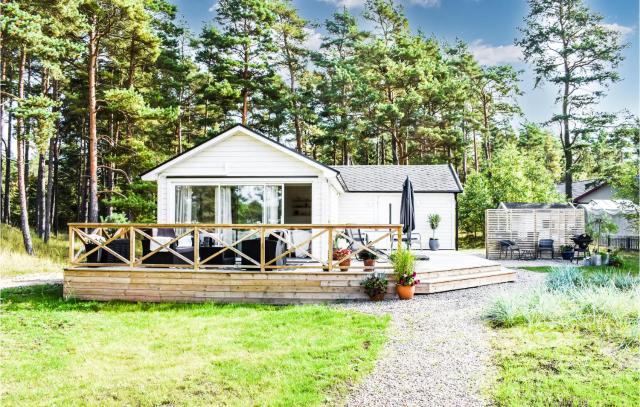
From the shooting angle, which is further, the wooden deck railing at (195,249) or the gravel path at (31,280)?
the gravel path at (31,280)

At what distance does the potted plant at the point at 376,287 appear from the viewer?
27.3 feet

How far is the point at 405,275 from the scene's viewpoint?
8.36 m

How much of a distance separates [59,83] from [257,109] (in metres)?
9.82

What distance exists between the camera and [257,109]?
26.0m

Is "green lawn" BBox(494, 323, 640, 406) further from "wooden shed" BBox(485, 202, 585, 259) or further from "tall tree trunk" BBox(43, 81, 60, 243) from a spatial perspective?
"tall tree trunk" BBox(43, 81, 60, 243)

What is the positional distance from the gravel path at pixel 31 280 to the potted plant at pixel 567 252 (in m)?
14.7

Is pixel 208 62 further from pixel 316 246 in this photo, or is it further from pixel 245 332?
pixel 245 332

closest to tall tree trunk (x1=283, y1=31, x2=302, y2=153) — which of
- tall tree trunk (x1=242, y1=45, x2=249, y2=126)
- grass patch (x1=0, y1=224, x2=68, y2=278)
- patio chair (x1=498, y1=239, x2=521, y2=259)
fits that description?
tall tree trunk (x1=242, y1=45, x2=249, y2=126)

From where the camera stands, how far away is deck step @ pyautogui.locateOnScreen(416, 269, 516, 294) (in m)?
8.80

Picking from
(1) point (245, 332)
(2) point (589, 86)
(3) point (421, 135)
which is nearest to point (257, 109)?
(3) point (421, 135)

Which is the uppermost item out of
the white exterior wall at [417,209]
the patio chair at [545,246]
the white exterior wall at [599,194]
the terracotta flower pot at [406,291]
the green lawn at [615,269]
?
the white exterior wall at [599,194]

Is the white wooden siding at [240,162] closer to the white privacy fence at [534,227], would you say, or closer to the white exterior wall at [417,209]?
the white exterior wall at [417,209]

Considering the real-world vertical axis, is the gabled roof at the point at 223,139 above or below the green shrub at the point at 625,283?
above

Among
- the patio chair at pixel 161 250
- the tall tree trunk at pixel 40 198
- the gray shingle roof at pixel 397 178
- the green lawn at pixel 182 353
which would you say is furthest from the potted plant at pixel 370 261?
the tall tree trunk at pixel 40 198
